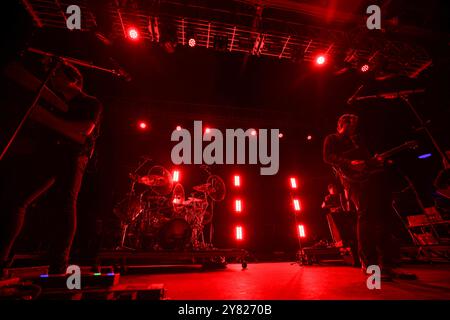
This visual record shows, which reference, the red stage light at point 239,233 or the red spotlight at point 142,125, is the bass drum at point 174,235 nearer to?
the red stage light at point 239,233

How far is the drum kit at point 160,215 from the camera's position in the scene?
4918mm

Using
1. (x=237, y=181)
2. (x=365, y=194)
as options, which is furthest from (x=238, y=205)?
(x=365, y=194)

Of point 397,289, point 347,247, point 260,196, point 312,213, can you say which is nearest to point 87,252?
point 397,289

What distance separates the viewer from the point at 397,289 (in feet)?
6.45

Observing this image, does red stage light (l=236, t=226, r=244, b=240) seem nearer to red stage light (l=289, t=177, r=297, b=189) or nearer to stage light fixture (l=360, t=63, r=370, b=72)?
red stage light (l=289, t=177, r=297, b=189)

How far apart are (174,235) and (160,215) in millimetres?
756

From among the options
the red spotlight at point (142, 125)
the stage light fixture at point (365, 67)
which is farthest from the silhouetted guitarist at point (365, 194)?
the red spotlight at point (142, 125)

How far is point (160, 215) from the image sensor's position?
213 inches

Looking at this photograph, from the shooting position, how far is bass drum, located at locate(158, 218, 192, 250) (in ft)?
16.0

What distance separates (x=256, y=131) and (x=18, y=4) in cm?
732

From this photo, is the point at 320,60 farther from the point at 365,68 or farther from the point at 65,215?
the point at 65,215

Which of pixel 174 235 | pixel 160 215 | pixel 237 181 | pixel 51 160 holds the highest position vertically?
pixel 237 181

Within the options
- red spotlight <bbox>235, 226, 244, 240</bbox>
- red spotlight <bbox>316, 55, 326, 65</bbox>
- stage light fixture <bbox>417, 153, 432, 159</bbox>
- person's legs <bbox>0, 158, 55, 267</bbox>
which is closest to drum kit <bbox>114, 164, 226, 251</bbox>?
red spotlight <bbox>235, 226, 244, 240</bbox>
